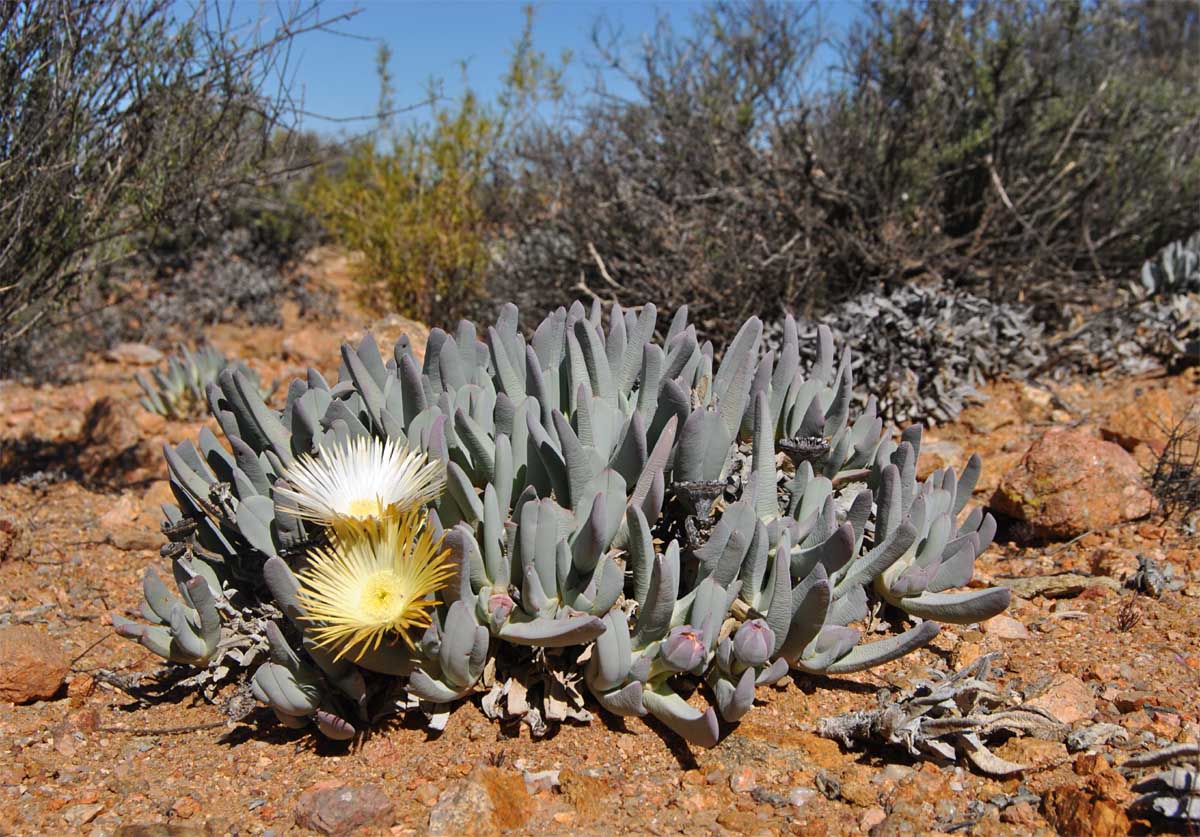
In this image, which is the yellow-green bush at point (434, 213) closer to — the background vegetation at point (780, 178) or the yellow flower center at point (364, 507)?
the background vegetation at point (780, 178)

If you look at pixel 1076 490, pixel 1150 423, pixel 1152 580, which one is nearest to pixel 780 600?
pixel 1152 580

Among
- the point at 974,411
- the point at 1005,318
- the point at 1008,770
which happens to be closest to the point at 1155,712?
the point at 1008,770

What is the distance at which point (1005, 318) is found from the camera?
5.12 m

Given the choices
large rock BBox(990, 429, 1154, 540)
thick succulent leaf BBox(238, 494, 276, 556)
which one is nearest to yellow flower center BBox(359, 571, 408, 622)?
thick succulent leaf BBox(238, 494, 276, 556)

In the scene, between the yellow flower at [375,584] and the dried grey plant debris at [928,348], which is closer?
the yellow flower at [375,584]

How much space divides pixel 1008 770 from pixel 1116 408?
325 centimetres

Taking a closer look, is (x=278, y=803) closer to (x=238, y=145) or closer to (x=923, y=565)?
(x=923, y=565)

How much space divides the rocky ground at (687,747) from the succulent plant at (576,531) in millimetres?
119

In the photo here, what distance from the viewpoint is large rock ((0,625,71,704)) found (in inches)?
93.7

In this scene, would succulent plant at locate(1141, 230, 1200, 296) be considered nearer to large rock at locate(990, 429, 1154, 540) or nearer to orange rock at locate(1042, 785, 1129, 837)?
large rock at locate(990, 429, 1154, 540)

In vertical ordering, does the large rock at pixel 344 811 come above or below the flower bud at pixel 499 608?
below

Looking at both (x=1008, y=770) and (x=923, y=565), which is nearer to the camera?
(x=1008, y=770)

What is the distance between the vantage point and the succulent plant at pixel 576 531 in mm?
1958

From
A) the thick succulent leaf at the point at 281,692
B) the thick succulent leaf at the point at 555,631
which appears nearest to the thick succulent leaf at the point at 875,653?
the thick succulent leaf at the point at 555,631
